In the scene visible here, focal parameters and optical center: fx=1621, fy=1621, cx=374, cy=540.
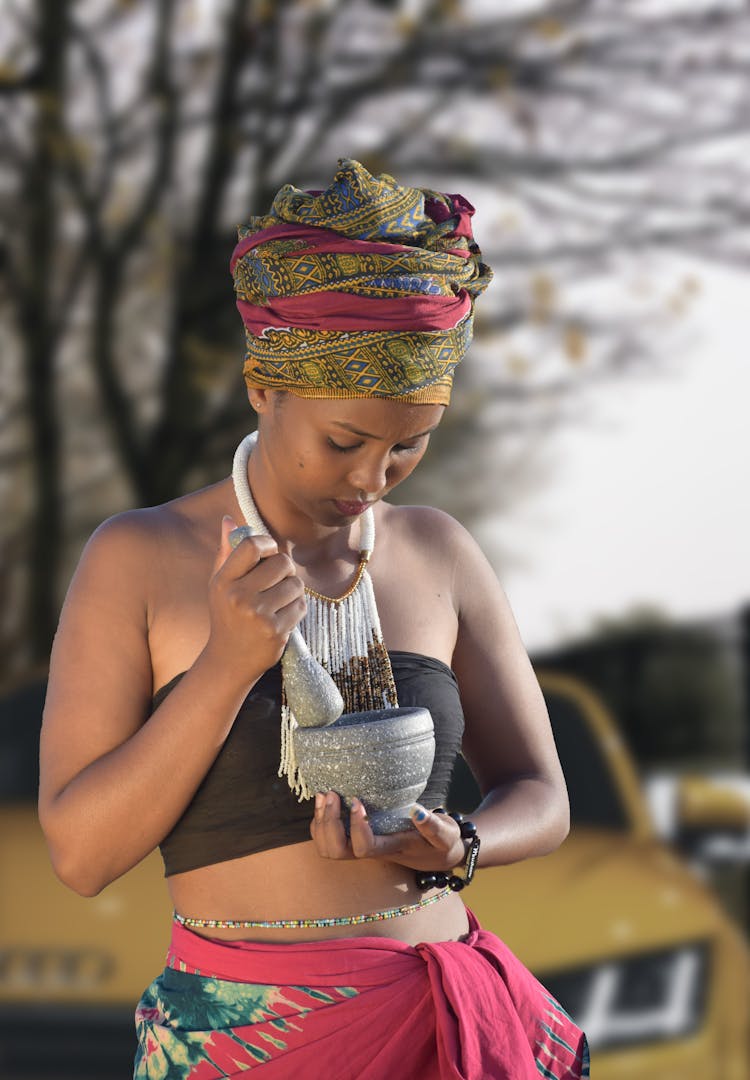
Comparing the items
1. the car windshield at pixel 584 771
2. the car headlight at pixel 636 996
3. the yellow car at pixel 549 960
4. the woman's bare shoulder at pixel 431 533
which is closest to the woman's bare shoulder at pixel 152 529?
the woman's bare shoulder at pixel 431 533

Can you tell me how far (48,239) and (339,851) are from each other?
274 inches

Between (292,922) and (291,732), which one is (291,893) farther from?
(291,732)

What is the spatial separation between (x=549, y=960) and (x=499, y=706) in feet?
5.70

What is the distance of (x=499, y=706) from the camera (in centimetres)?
214

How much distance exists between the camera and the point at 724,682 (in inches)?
481

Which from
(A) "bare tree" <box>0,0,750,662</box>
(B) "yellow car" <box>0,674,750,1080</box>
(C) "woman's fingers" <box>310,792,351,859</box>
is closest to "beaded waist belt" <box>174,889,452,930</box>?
(C) "woman's fingers" <box>310,792,351,859</box>

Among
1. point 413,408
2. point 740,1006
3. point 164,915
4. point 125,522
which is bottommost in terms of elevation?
point 740,1006

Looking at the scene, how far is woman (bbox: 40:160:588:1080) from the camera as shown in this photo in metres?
1.84

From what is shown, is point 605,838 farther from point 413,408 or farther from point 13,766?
point 413,408

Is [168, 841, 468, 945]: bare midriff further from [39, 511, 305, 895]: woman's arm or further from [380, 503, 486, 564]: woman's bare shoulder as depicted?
[380, 503, 486, 564]: woman's bare shoulder

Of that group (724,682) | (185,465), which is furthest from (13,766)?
(724,682)

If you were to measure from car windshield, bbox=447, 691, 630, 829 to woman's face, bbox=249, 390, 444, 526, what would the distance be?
258cm

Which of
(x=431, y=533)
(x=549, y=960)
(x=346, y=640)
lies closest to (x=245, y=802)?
(x=346, y=640)

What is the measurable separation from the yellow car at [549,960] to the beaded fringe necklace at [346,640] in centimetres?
180
